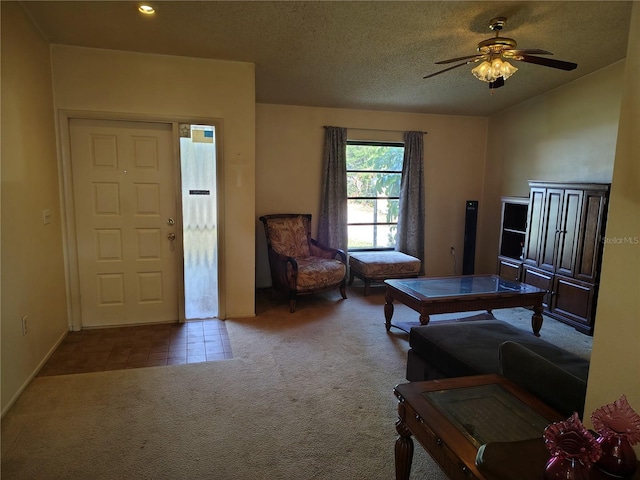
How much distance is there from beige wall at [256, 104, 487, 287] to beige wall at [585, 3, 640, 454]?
14.4 ft

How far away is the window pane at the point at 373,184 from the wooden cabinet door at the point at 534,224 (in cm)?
192

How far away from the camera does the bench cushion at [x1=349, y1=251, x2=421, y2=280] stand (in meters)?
5.12

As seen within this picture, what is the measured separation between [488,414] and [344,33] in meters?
2.91

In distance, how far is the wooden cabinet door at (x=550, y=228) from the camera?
167 inches

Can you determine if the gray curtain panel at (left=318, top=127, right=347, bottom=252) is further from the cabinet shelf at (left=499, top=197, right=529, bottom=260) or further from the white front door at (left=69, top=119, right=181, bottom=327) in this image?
the white front door at (left=69, top=119, right=181, bottom=327)

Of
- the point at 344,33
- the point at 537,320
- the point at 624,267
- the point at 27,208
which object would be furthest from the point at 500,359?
the point at 27,208

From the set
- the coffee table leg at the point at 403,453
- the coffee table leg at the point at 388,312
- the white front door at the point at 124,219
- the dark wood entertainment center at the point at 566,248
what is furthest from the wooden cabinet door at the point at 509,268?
the white front door at the point at 124,219

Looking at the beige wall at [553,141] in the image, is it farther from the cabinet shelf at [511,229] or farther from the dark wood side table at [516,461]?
the dark wood side table at [516,461]

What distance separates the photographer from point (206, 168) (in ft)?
13.0

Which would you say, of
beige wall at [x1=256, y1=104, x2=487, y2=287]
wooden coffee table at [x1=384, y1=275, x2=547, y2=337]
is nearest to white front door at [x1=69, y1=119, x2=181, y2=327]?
beige wall at [x1=256, y1=104, x2=487, y2=287]

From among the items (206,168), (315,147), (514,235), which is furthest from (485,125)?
(206,168)

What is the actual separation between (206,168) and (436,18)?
7.92 feet

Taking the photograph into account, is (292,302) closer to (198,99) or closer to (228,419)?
(228,419)

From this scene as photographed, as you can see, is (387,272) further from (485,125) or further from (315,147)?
(485,125)
